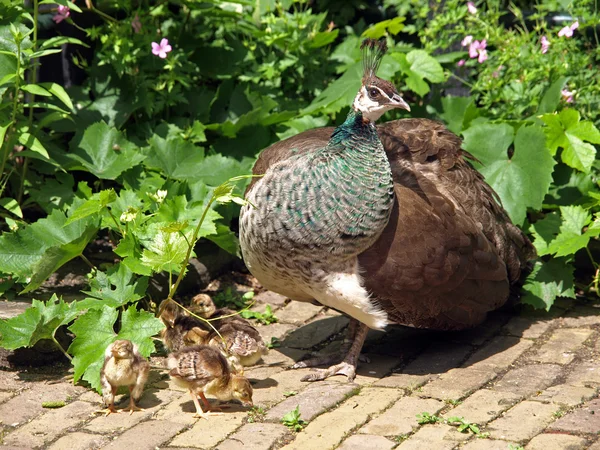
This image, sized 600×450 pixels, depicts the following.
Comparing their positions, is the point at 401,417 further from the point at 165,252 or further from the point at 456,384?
the point at 165,252

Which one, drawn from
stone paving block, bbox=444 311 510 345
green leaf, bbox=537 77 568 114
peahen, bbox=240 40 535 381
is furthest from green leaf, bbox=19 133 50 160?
green leaf, bbox=537 77 568 114

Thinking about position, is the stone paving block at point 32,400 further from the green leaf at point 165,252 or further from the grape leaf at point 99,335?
the green leaf at point 165,252

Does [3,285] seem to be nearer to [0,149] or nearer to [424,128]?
[0,149]

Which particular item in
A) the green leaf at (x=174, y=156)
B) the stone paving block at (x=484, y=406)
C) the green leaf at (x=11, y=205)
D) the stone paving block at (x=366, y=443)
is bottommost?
the stone paving block at (x=484, y=406)

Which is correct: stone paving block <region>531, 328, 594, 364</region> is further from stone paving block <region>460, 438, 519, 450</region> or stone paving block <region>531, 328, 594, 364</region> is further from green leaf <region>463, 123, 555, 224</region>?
stone paving block <region>460, 438, 519, 450</region>

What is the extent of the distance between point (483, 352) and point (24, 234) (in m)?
2.55

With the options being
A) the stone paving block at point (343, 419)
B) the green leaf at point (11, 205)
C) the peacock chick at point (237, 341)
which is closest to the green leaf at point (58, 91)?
the green leaf at point (11, 205)

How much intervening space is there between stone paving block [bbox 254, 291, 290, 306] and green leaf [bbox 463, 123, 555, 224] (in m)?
1.51

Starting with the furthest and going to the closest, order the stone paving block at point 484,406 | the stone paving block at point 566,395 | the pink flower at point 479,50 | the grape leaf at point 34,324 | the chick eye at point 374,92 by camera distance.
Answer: the pink flower at point 479,50, the chick eye at point 374,92, the grape leaf at point 34,324, the stone paving block at point 566,395, the stone paving block at point 484,406

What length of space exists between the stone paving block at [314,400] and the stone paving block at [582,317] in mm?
1589

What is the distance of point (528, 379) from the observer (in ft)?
14.5

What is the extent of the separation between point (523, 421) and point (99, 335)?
200 cm

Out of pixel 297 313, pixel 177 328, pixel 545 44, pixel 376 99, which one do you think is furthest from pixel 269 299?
pixel 545 44

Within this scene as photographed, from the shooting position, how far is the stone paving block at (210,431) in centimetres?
366
